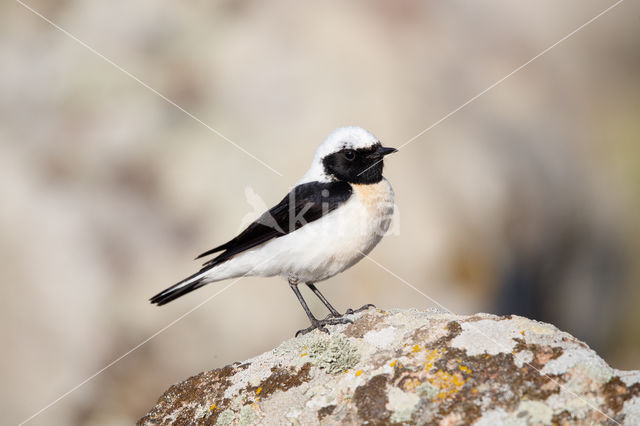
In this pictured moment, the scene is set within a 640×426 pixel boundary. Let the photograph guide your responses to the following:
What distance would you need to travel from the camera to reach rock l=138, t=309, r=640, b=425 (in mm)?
3736

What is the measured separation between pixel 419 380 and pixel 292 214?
7.81 ft

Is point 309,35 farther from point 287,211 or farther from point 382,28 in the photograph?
point 287,211

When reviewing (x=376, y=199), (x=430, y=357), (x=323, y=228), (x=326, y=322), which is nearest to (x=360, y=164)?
(x=376, y=199)

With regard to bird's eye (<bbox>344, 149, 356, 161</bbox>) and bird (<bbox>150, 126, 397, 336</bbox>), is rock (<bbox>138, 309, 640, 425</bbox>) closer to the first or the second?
bird (<bbox>150, 126, 397, 336</bbox>)

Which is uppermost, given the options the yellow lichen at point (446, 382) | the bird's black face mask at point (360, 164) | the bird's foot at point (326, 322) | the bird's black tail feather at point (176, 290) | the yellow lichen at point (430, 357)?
the bird's black face mask at point (360, 164)

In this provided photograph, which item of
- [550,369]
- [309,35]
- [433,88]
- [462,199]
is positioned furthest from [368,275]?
[550,369]

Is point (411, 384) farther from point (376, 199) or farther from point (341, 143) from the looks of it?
point (341, 143)

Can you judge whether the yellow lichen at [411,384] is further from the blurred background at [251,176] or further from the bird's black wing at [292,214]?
the blurred background at [251,176]

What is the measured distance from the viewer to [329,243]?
5.72m

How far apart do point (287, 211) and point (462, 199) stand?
4.06m

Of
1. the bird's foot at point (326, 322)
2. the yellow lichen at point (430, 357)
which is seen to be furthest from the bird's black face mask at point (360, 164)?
the yellow lichen at point (430, 357)

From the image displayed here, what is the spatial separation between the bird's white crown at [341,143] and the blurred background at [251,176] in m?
2.60

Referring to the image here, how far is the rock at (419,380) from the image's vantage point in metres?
3.74

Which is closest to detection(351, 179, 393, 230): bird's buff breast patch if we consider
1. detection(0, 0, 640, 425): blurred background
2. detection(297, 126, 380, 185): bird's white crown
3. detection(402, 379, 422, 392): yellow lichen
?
detection(297, 126, 380, 185): bird's white crown
